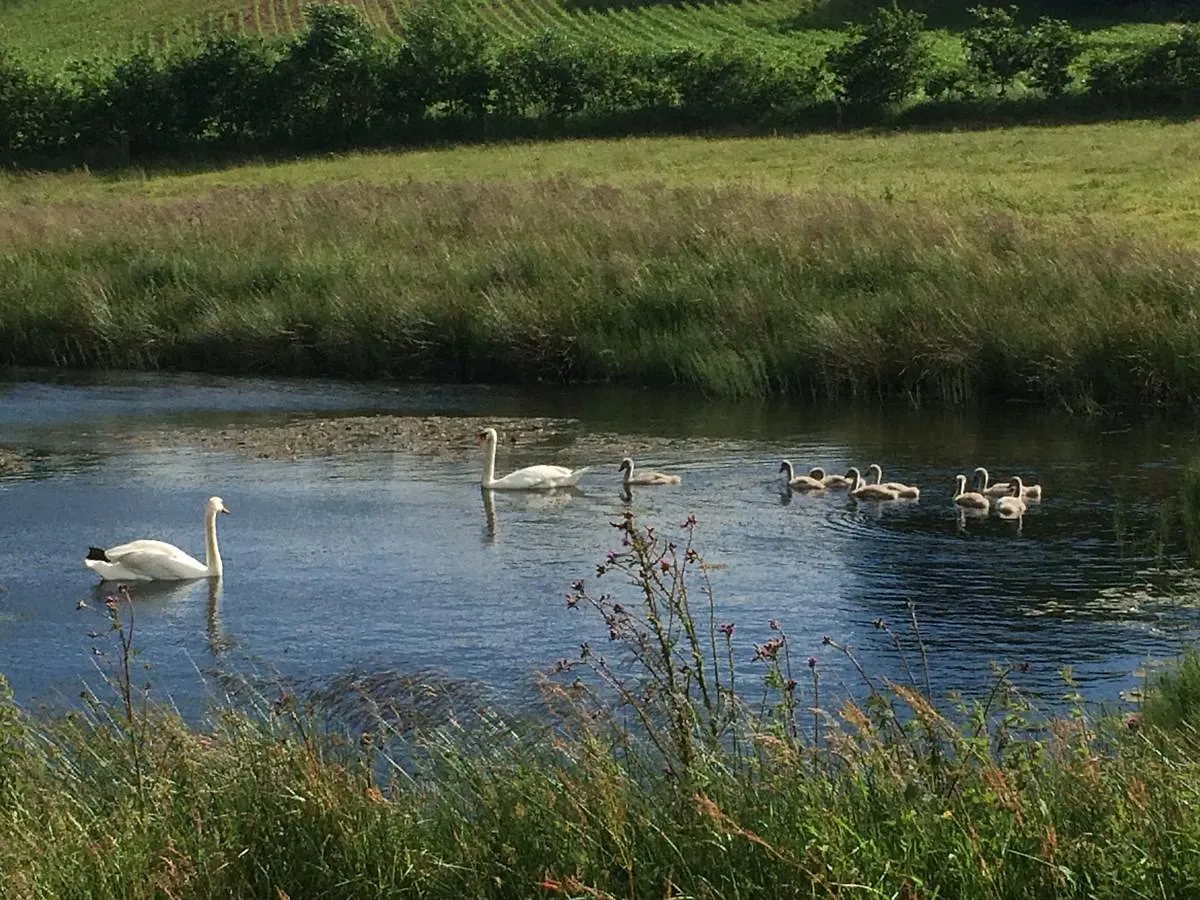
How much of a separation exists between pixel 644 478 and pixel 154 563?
558 centimetres

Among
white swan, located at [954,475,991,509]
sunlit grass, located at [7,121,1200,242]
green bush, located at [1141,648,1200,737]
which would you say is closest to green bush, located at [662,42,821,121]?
sunlit grass, located at [7,121,1200,242]

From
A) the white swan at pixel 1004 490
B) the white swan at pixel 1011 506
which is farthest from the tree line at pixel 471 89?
the white swan at pixel 1011 506

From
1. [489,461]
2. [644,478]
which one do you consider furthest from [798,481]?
[489,461]

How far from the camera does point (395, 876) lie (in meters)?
7.24

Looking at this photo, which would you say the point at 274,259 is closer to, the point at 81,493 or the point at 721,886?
the point at 81,493

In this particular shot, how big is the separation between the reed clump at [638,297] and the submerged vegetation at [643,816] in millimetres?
16650

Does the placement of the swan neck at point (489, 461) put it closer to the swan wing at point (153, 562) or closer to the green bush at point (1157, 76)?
the swan wing at point (153, 562)

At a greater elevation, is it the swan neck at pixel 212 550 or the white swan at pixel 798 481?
the swan neck at pixel 212 550

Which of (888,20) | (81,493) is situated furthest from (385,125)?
(81,493)

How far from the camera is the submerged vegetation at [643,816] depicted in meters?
6.58

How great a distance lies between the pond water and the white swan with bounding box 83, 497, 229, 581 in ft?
0.60

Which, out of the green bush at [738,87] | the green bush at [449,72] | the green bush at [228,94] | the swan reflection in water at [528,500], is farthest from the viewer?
the green bush at [449,72]

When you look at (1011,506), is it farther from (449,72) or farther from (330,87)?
(330,87)

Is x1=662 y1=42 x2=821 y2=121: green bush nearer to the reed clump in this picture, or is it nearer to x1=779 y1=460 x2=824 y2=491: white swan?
the reed clump
